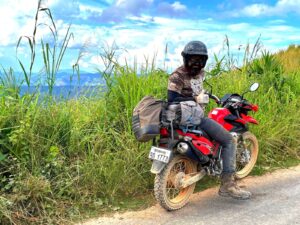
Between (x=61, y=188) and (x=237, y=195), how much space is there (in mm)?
2076

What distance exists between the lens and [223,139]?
4879mm

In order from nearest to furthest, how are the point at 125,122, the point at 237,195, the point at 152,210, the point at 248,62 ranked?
the point at 152,210, the point at 237,195, the point at 125,122, the point at 248,62

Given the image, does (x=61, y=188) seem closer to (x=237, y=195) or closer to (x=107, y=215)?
(x=107, y=215)

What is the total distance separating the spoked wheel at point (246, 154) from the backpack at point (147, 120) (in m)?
1.78

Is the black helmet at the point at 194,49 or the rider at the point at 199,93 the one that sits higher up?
the black helmet at the point at 194,49

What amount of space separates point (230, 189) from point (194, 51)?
1.70 m

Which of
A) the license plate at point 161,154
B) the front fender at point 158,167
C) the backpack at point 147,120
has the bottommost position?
the front fender at point 158,167

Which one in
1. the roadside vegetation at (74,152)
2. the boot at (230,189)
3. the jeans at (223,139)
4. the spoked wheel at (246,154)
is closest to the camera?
the roadside vegetation at (74,152)

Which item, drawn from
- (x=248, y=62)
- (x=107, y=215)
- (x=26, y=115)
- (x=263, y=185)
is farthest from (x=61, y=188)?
(x=248, y=62)

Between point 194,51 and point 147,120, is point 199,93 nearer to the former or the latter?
point 194,51

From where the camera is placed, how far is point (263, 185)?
5648 mm

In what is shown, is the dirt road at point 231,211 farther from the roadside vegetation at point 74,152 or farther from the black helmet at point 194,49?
the black helmet at point 194,49

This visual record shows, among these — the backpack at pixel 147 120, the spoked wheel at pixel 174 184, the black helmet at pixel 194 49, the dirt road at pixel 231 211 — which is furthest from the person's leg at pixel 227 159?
the black helmet at pixel 194 49

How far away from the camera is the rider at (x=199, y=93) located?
4758 mm
